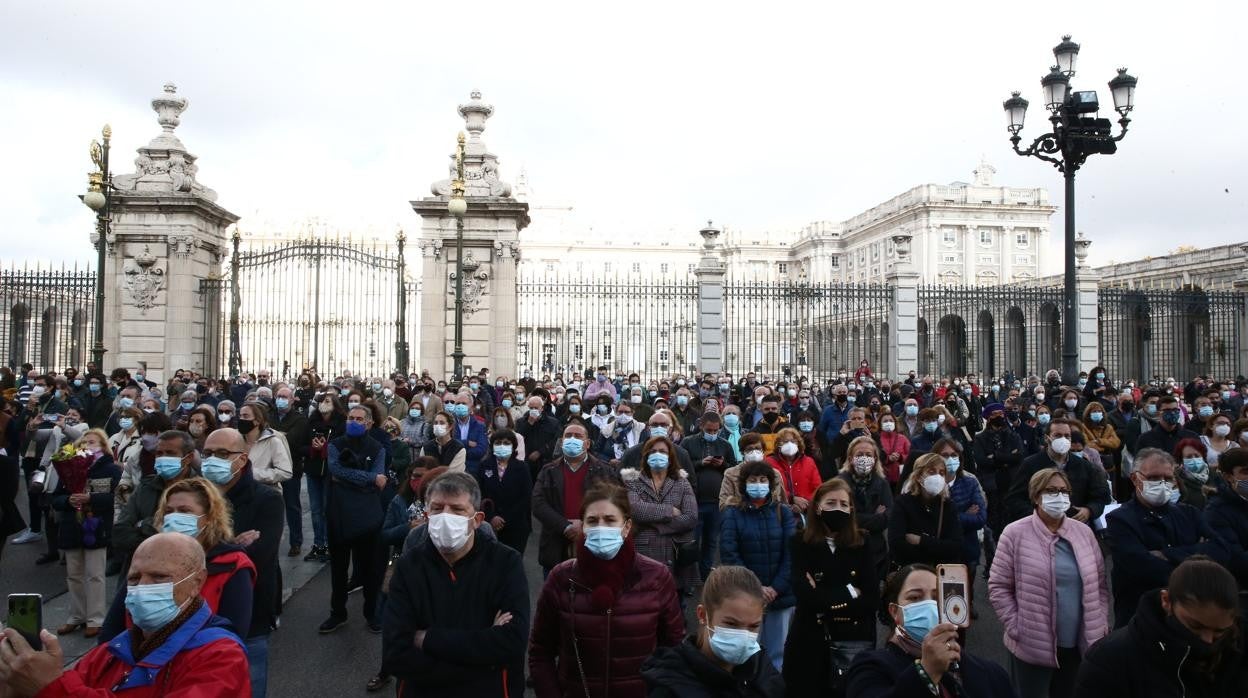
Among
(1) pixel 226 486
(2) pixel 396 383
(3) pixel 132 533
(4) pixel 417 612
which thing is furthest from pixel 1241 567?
(2) pixel 396 383

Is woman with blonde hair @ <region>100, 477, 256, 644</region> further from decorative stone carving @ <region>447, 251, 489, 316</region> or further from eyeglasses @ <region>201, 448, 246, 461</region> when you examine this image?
decorative stone carving @ <region>447, 251, 489, 316</region>

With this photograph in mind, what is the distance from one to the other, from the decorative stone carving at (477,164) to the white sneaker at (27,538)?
9.61 meters

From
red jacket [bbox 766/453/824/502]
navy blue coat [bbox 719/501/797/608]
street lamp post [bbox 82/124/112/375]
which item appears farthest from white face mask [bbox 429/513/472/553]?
street lamp post [bbox 82/124/112/375]

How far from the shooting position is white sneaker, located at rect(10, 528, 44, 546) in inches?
387

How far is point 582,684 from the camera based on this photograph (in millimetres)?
3838

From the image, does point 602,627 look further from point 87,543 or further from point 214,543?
point 87,543

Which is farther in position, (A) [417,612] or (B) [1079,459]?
(B) [1079,459]

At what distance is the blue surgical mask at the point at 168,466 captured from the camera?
550cm

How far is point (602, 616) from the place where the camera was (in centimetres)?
385

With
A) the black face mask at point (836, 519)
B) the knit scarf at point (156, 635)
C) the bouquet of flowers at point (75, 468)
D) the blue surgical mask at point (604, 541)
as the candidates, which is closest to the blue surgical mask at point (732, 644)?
the blue surgical mask at point (604, 541)

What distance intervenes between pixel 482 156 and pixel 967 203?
174 feet

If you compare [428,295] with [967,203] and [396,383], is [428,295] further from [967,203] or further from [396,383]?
[967,203]

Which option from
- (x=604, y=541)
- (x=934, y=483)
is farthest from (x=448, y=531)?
(x=934, y=483)

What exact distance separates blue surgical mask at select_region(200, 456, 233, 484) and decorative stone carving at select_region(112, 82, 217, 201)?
1507 centimetres
